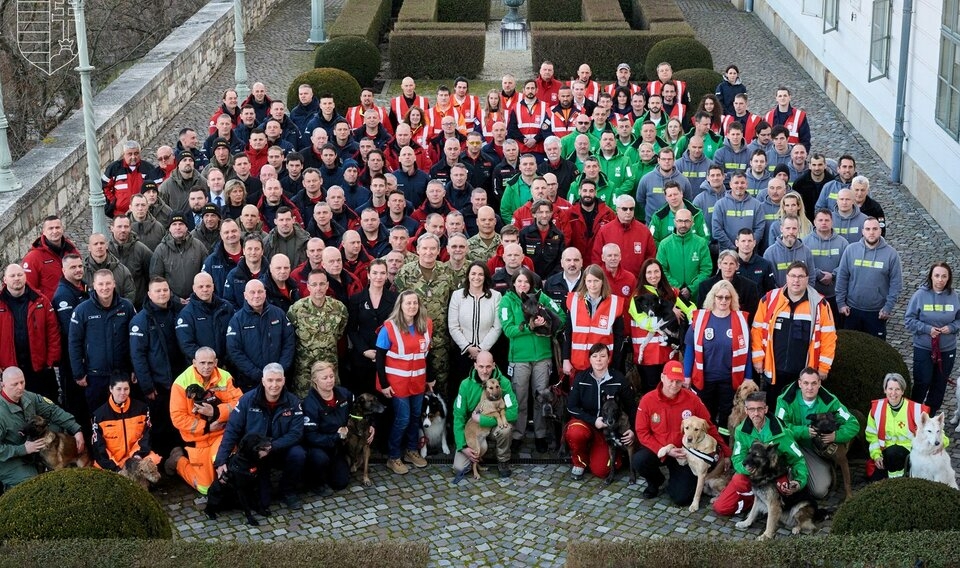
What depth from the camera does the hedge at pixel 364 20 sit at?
82.9ft

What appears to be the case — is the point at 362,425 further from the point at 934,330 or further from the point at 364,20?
the point at 364,20

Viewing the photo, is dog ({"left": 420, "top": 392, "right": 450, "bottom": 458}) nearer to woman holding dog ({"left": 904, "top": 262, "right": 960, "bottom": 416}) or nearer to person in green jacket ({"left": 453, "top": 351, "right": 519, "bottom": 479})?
person in green jacket ({"left": 453, "top": 351, "right": 519, "bottom": 479})

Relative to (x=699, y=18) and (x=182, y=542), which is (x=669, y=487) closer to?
(x=182, y=542)

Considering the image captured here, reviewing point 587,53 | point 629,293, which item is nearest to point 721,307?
point 629,293

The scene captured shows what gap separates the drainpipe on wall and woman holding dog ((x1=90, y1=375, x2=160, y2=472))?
1181 cm

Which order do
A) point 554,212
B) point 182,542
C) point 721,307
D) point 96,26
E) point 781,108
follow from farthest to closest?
point 96,26, point 781,108, point 554,212, point 721,307, point 182,542

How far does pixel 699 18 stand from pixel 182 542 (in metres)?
24.2

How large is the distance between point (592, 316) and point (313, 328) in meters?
2.33

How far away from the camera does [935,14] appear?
57.3ft

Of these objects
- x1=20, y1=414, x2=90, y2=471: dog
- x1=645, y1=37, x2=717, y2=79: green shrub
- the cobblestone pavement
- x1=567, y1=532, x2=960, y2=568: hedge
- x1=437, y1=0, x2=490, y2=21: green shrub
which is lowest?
the cobblestone pavement

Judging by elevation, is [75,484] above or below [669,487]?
above

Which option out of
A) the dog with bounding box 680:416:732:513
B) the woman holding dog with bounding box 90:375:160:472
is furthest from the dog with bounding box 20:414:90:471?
the dog with bounding box 680:416:732:513

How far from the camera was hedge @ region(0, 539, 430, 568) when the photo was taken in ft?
27.6

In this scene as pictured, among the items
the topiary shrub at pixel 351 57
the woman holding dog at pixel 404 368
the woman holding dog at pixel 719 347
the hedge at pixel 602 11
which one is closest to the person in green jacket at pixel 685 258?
the woman holding dog at pixel 719 347
